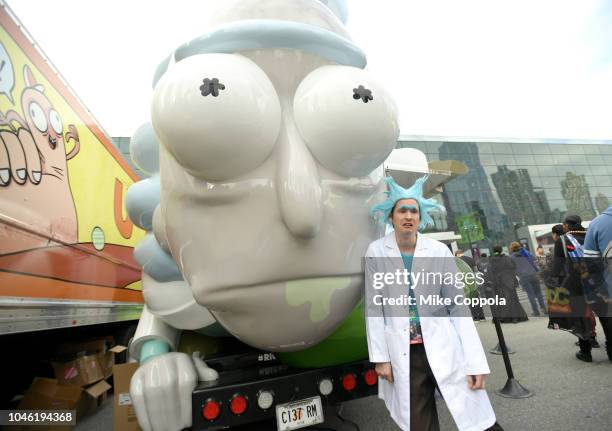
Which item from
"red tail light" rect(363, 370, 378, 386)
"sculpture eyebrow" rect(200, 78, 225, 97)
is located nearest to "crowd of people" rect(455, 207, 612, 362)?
"red tail light" rect(363, 370, 378, 386)

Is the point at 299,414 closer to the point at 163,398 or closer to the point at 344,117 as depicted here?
the point at 163,398

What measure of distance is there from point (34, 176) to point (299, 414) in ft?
7.29

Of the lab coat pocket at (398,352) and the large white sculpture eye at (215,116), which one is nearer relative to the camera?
the large white sculpture eye at (215,116)

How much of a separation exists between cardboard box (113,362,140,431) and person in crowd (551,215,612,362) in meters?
3.63

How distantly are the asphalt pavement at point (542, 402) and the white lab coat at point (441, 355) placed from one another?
1.01 m

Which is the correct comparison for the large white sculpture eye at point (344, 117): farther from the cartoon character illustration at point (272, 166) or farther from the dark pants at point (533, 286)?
the dark pants at point (533, 286)

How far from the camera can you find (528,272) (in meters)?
5.48

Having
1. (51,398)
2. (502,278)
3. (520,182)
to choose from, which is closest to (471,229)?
(502,278)

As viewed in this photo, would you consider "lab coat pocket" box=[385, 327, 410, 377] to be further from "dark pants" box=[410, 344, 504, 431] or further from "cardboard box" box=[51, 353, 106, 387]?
"cardboard box" box=[51, 353, 106, 387]

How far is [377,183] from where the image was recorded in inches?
65.9

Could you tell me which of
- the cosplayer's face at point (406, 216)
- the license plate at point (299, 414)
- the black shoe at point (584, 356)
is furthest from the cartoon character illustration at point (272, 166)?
the black shoe at point (584, 356)

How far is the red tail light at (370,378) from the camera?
182cm

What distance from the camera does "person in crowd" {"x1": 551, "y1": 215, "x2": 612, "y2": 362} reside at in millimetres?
3223

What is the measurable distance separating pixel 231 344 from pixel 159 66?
1.71 meters
